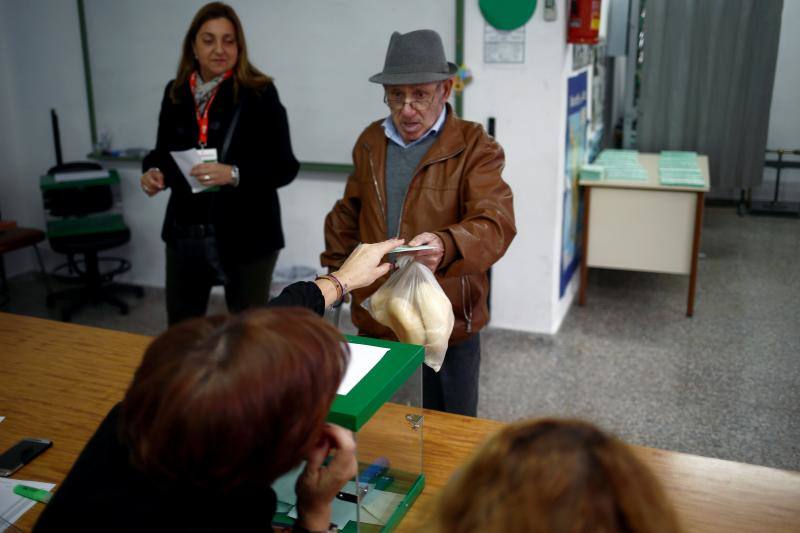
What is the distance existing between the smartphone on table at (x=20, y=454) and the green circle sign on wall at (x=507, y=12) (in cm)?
291

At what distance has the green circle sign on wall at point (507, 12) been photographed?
370 cm

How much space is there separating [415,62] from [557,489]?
158 centimetres

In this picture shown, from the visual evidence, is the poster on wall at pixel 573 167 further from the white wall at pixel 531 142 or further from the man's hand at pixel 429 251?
the man's hand at pixel 429 251

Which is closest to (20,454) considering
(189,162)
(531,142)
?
(189,162)

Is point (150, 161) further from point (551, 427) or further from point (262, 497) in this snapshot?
point (551, 427)

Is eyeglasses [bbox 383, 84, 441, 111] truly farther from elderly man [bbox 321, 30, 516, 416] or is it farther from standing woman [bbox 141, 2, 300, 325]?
standing woman [bbox 141, 2, 300, 325]

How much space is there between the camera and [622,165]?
189 inches

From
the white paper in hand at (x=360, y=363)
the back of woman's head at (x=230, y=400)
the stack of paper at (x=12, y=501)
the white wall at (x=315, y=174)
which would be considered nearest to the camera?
the back of woman's head at (x=230, y=400)

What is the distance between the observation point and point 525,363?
3.79 m

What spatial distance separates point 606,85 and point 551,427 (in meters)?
5.62

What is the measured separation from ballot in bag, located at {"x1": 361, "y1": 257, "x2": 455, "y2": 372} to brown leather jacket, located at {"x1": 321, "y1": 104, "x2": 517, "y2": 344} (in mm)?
101

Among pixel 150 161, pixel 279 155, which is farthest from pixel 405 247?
pixel 150 161

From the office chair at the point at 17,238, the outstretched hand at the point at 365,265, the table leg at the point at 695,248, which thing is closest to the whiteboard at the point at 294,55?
the office chair at the point at 17,238

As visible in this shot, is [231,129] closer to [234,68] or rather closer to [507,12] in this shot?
[234,68]
